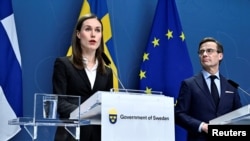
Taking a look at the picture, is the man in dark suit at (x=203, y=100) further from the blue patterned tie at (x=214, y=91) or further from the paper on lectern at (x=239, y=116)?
the paper on lectern at (x=239, y=116)

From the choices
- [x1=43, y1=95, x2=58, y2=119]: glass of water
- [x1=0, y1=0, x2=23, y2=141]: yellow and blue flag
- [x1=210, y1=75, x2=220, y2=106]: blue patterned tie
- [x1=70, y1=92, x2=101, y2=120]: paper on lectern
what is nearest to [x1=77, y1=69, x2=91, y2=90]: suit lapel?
[x1=70, y1=92, x2=101, y2=120]: paper on lectern

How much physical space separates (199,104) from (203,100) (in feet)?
0.13

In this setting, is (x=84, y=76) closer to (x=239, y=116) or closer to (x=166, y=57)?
(x=239, y=116)

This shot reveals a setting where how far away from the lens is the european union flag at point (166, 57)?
3.91 metres

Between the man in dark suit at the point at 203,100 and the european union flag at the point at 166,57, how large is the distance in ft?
3.18

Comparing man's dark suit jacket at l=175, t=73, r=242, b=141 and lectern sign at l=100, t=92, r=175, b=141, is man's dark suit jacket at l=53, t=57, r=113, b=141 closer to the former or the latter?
lectern sign at l=100, t=92, r=175, b=141

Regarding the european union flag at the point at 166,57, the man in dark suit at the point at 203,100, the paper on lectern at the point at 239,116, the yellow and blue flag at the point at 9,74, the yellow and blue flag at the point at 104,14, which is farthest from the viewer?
the european union flag at the point at 166,57

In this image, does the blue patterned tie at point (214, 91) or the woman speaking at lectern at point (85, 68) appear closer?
the woman speaking at lectern at point (85, 68)

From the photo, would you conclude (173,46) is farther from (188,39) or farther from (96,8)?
(96,8)

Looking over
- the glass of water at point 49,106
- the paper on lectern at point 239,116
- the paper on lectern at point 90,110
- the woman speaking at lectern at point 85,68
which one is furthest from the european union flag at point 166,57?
the glass of water at point 49,106

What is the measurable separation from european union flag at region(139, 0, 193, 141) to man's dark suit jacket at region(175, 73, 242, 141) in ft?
3.34

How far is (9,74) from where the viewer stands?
329cm

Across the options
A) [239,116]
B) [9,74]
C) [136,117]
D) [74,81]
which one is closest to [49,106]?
[136,117]

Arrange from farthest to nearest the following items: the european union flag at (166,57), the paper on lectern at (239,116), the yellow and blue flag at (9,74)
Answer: the european union flag at (166,57) → the yellow and blue flag at (9,74) → the paper on lectern at (239,116)
